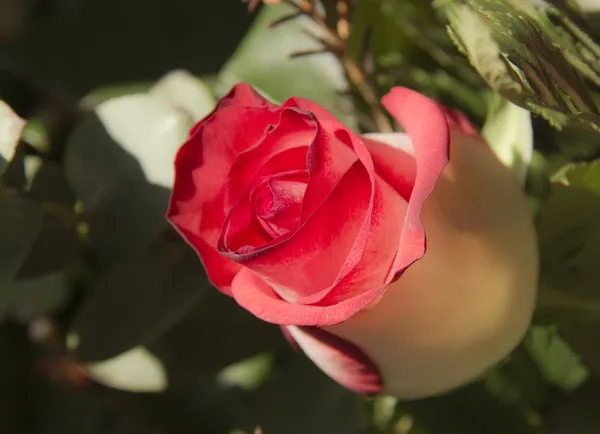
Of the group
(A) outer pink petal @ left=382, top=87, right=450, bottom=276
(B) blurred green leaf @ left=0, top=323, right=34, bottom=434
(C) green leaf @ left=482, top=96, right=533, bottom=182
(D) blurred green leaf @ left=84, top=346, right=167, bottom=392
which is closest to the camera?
(A) outer pink petal @ left=382, top=87, right=450, bottom=276

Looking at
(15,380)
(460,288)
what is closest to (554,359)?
(460,288)

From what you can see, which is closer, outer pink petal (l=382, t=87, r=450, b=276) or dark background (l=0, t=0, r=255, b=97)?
outer pink petal (l=382, t=87, r=450, b=276)

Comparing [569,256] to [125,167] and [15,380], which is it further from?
[15,380]

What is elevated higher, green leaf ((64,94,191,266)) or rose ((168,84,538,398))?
rose ((168,84,538,398))

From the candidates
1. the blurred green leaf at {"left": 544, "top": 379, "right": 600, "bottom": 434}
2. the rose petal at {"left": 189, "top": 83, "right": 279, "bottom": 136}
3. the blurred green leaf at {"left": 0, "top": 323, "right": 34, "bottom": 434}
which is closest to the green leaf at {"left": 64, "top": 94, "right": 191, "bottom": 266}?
the rose petal at {"left": 189, "top": 83, "right": 279, "bottom": 136}

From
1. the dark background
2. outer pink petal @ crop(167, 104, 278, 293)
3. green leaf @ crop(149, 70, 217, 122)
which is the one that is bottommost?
the dark background

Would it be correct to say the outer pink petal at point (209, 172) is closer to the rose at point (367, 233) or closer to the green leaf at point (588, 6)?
the rose at point (367, 233)

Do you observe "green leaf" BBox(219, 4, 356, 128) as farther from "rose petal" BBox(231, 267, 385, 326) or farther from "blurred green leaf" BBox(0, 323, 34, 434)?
"blurred green leaf" BBox(0, 323, 34, 434)
